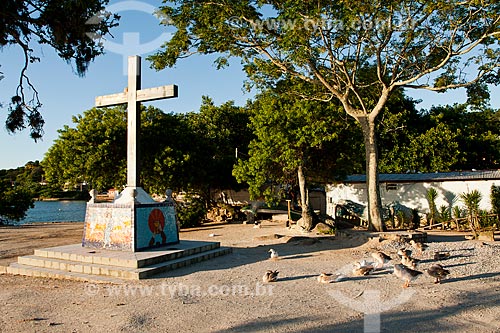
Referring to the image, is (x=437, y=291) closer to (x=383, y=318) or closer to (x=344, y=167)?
(x=383, y=318)

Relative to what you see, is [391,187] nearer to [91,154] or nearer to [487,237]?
[487,237]

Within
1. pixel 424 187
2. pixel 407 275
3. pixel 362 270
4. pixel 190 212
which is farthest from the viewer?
pixel 190 212

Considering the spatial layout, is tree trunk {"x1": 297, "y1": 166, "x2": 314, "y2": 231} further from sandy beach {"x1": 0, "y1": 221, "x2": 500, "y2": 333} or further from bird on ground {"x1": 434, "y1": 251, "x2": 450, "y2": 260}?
bird on ground {"x1": 434, "y1": 251, "x2": 450, "y2": 260}

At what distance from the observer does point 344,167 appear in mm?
19328

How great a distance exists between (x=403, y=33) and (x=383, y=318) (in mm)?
11967

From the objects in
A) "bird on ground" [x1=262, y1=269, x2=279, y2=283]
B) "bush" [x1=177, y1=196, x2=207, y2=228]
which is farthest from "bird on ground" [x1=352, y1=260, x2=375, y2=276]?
"bush" [x1=177, y1=196, x2=207, y2=228]

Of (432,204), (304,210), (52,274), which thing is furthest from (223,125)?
(52,274)

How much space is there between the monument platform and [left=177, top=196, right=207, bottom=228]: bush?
40.6 feet

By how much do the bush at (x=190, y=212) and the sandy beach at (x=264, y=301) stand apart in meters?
13.5

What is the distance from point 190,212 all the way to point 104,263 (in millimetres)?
14297

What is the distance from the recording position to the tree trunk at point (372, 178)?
15.1m

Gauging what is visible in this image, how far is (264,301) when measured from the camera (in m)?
6.63

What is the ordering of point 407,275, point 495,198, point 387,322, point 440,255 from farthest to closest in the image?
point 495,198, point 440,255, point 407,275, point 387,322

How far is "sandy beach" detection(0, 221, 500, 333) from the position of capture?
18.0 feet
